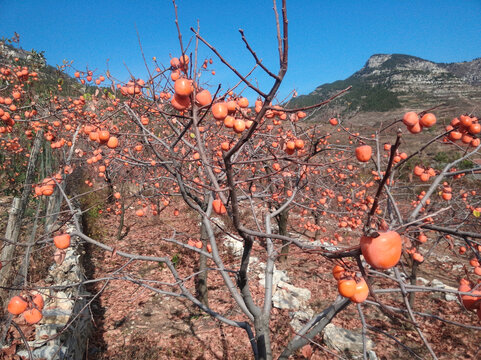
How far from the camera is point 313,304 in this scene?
556cm

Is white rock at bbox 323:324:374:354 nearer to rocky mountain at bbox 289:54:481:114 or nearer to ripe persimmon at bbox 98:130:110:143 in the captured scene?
ripe persimmon at bbox 98:130:110:143

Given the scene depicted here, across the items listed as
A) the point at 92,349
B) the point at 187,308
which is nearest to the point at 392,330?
→ the point at 187,308

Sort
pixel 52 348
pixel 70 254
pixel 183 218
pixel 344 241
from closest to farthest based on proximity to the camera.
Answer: pixel 52 348, pixel 70 254, pixel 344 241, pixel 183 218

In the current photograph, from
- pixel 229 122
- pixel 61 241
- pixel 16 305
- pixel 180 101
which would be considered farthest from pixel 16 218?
pixel 229 122

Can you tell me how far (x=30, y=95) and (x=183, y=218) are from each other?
20.2 feet

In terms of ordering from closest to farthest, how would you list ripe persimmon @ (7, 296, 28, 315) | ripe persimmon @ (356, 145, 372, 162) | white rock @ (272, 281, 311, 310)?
ripe persimmon @ (356, 145, 372, 162) < ripe persimmon @ (7, 296, 28, 315) < white rock @ (272, 281, 311, 310)

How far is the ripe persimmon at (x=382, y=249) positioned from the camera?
3.17 ft

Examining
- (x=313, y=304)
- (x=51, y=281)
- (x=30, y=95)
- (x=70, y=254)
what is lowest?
(x=313, y=304)

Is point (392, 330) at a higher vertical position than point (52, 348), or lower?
lower

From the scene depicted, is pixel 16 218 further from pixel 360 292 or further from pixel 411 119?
pixel 411 119

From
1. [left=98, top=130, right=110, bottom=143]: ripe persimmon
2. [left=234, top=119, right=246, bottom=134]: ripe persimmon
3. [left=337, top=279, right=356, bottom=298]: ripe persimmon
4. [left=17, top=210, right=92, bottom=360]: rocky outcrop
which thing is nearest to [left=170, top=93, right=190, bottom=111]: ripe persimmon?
[left=234, top=119, right=246, bottom=134]: ripe persimmon

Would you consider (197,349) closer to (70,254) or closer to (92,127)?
(70,254)

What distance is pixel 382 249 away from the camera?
97 centimetres

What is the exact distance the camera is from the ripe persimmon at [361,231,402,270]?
966mm
